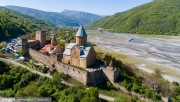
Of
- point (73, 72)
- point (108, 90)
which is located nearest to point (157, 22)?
point (73, 72)

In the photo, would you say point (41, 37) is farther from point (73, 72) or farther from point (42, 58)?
point (73, 72)

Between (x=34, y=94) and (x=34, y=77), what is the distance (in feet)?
17.5

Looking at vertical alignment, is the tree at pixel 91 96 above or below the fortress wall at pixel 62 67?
below

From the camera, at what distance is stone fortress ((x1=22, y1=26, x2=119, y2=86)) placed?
37.1 metres

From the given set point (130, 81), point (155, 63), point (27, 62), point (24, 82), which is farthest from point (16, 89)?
point (155, 63)

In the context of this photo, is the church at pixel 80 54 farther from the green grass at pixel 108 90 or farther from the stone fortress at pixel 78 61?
the green grass at pixel 108 90

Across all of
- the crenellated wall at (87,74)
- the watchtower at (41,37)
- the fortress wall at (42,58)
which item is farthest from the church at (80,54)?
the watchtower at (41,37)

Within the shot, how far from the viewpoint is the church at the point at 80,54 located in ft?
134

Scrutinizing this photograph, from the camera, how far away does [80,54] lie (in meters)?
41.2

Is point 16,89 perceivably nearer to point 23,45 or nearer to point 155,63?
point 23,45

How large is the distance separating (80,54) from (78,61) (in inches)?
48.4

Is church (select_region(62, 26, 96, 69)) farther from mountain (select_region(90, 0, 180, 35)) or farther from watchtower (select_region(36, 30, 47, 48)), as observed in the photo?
mountain (select_region(90, 0, 180, 35))

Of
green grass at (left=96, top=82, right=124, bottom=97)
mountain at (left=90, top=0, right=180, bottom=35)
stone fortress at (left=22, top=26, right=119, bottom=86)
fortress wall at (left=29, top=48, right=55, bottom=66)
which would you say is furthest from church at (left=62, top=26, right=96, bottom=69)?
mountain at (left=90, top=0, right=180, bottom=35)

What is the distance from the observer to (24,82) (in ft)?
121
